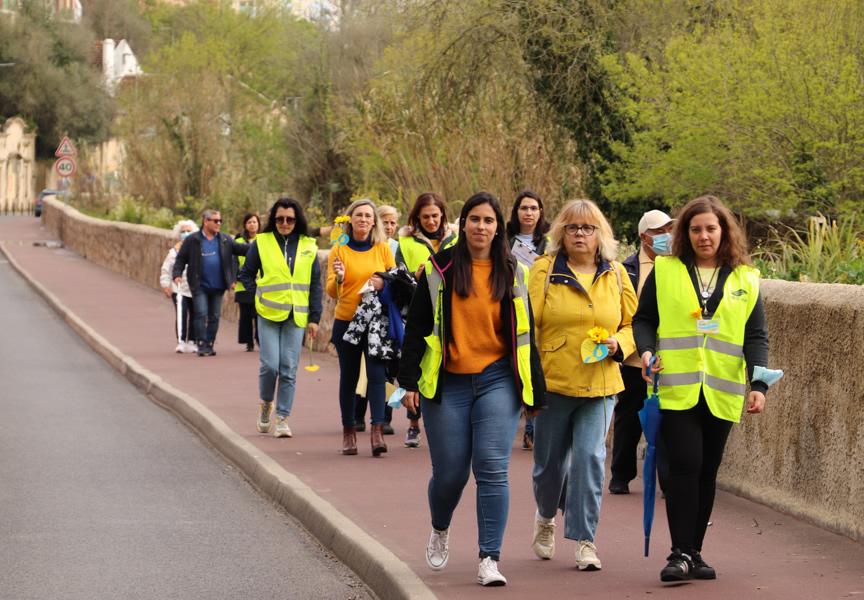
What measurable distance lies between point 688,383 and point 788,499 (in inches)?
79.0

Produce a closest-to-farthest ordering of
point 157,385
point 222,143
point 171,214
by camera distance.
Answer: point 157,385 < point 171,214 < point 222,143

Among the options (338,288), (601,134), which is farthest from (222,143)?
(338,288)

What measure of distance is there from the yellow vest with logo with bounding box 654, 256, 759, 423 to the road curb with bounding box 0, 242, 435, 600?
136 cm

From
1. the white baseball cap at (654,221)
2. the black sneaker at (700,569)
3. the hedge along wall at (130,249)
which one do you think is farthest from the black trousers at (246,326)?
the black sneaker at (700,569)

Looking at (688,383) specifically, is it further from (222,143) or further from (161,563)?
(222,143)

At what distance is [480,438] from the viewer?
278 inches

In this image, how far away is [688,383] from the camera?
7.02m

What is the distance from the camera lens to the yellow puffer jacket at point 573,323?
740 centimetres

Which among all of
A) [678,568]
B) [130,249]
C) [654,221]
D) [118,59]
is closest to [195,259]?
[654,221]

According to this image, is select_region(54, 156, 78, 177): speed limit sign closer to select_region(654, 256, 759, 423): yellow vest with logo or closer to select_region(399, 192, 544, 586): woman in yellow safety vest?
select_region(399, 192, 544, 586): woman in yellow safety vest

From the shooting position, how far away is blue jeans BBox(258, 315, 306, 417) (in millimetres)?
12289

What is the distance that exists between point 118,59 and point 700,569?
100799 millimetres

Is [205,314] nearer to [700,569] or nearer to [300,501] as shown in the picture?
[300,501]

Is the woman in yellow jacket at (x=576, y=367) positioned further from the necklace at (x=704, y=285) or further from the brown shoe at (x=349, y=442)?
the brown shoe at (x=349, y=442)
